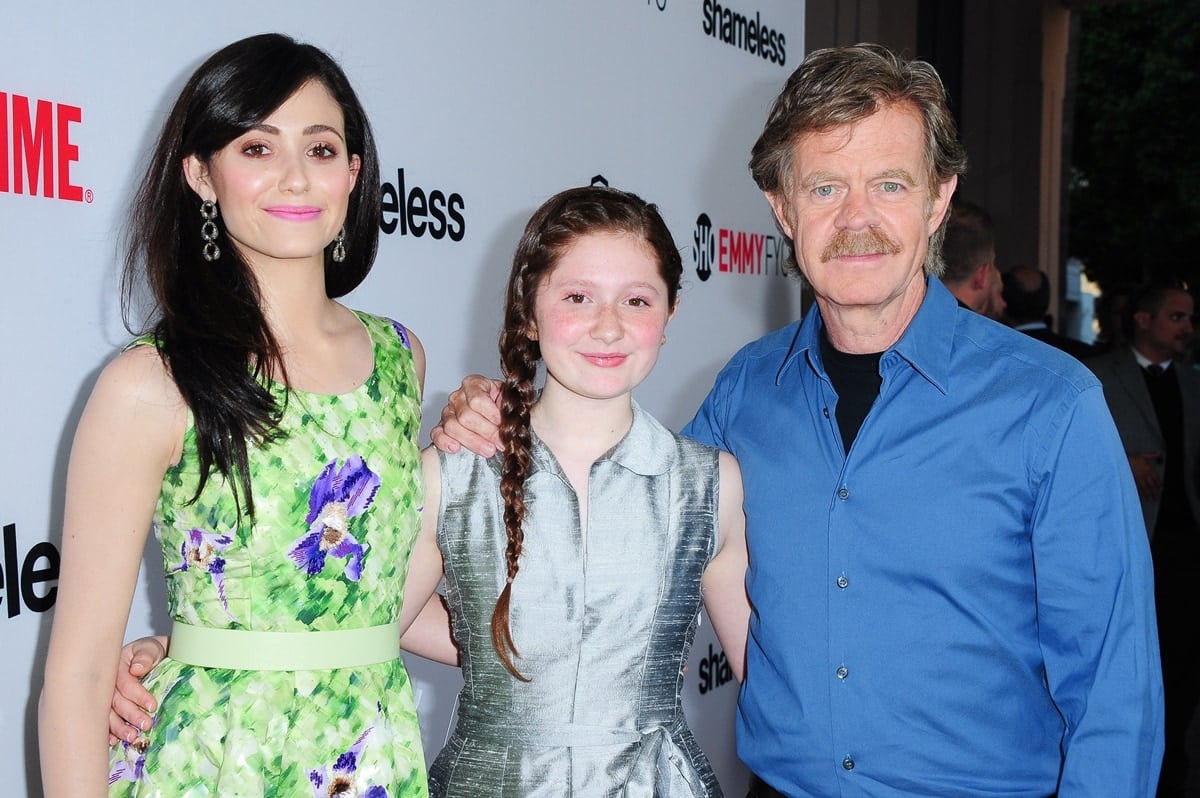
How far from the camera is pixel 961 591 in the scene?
1.89m

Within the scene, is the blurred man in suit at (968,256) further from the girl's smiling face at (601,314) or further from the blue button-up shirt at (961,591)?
the girl's smiling face at (601,314)

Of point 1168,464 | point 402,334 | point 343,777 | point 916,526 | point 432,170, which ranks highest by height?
point 432,170

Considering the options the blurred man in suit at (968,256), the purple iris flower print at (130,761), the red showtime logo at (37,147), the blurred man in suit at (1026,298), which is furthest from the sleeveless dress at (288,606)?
the blurred man in suit at (1026,298)

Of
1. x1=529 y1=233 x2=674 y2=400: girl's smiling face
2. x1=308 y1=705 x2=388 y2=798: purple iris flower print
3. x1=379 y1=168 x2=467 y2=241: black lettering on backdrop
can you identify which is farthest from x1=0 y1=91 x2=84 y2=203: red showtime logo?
x1=308 y1=705 x2=388 y2=798: purple iris flower print

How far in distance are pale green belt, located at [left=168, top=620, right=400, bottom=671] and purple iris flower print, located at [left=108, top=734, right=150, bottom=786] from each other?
121mm

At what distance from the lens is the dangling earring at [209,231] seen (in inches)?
71.5

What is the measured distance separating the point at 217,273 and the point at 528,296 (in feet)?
1.59

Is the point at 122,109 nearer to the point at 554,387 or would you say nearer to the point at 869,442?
the point at 554,387

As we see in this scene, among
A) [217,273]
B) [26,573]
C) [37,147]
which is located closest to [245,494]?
[217,273]

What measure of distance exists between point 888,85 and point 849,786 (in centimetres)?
111

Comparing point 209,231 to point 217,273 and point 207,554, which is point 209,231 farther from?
point 207,554

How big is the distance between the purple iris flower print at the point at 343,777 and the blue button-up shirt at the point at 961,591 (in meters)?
0.64

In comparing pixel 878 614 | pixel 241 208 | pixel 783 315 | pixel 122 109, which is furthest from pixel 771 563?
pixel 783 315

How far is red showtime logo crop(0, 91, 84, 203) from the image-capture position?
2.12 m
